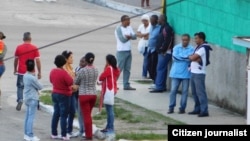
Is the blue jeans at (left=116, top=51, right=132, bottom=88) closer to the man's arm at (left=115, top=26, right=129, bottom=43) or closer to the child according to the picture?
the man's arm at (left=115, top=26, right=129, bottom=43)

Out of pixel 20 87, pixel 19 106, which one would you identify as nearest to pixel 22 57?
pixel 20 87

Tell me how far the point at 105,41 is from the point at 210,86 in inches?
392

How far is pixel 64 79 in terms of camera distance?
17359 mm

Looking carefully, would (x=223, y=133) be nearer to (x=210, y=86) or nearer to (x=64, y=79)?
(x=64, y=79)

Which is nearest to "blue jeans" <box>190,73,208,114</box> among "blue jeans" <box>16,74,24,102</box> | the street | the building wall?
the building wall

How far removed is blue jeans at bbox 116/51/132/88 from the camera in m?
22.8

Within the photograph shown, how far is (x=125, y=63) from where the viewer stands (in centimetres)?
2298

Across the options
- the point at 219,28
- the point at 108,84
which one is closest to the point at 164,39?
the point at 219,28

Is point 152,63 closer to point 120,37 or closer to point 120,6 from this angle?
point 120,37

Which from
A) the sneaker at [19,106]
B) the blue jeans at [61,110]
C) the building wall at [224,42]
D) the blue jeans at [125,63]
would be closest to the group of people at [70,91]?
the blue jeans at [61,110]

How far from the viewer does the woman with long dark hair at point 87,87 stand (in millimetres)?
17312

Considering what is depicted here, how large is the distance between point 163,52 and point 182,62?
247cm

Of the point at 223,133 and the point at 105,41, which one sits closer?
the point at 223,133

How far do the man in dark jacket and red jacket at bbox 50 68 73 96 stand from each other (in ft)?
17.6
